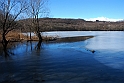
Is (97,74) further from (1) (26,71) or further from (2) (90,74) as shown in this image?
(1) (26,71)

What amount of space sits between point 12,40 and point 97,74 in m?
20.7

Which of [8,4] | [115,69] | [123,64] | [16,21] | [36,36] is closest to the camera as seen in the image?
[115,69]

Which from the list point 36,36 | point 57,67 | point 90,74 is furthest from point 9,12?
point 90,74

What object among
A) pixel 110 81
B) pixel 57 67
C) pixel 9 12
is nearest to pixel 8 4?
pixel 9 12

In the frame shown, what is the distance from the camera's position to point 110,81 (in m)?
9.09

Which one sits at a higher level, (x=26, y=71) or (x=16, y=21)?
(x=16, y=21)

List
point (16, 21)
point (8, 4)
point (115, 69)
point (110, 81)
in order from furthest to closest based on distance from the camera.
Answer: point (16, 21) < point (8, 4) < point (115, 69) < point (110, 81)

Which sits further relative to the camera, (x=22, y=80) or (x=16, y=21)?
(x=16, y=21)

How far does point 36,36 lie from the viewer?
3269cm

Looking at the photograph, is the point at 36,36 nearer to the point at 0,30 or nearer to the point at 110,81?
the point at 0,30

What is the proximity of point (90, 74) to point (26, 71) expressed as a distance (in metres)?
3.24

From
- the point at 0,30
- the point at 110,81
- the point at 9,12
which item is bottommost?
the point at 110,81

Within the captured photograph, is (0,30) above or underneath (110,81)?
above

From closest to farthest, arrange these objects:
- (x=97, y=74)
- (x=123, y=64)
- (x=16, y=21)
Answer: (x=97, y=74), (x=123, y=64), (x=16, y=21)
